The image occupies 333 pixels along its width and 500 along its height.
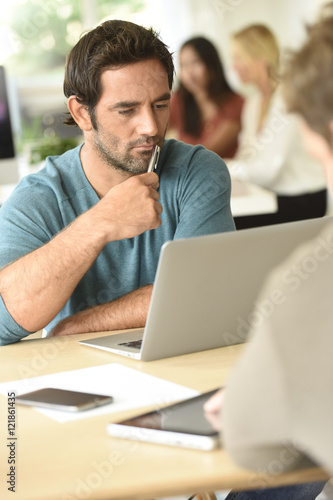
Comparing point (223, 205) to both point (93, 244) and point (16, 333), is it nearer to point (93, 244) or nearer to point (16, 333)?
point (93, 244)

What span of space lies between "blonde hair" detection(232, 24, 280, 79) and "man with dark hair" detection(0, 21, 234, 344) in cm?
217

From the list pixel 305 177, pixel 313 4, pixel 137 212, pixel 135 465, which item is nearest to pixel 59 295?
pixel 137 212

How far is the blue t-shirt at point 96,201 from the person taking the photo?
167 cm

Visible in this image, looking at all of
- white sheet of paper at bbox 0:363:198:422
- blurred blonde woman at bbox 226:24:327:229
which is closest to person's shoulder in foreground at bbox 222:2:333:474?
white sheet of paper at bbox 0:363:198:422

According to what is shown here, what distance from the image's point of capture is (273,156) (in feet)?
11.3

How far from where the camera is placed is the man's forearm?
4.93 feet

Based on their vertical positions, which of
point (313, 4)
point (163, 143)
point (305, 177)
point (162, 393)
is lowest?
point (305, 177)

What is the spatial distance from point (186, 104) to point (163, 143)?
112 inches

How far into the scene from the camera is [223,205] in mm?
1775

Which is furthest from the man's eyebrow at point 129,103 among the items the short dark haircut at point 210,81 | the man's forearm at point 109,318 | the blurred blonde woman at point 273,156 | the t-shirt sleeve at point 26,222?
the short dark haircut at point 210,81

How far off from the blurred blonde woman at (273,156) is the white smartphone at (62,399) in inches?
88.8

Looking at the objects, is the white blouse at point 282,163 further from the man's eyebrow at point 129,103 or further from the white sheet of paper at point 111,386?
the white sheet of paper at point 111,386

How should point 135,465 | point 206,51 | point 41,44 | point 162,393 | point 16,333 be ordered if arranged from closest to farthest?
point 135,465 < point 162,393 < point 16,333 < point 206,51 < point 41,44

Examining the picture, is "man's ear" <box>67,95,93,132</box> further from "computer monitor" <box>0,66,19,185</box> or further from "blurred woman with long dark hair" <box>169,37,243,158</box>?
"blurred woman with long dark hair" <box>169,37,243,158</box>
